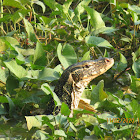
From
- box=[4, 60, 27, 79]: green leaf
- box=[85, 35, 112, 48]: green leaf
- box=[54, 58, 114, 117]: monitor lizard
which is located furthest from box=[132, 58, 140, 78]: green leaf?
box=[4, 60, 27, 79]: green leaf

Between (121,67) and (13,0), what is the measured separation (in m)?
1.50

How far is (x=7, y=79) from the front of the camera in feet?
11.2

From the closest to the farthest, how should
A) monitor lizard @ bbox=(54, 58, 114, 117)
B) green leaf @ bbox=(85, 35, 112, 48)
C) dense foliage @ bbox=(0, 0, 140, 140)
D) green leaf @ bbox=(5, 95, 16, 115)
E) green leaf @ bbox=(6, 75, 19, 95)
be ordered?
dense foliage @ bbox=(0, 0, 140, 140) → green leaf @ bbox=(5, 95, 16, 115) → monitor lizard @ bbox=(54, 58, 114, 117) → green leaf @ bbox=(6, 75, 19, 95) → green leaf @ bbox=(85, 35, 112, 48)

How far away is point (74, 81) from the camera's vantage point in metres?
3.38

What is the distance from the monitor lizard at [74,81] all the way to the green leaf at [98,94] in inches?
5.4

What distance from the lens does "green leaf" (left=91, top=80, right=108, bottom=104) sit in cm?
333

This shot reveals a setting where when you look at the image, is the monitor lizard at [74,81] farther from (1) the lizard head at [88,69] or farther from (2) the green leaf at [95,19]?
(2) the green leaf at [95,19]

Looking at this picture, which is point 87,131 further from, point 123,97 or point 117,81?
point 117,81

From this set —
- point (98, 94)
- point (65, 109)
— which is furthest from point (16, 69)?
point (65, 109)

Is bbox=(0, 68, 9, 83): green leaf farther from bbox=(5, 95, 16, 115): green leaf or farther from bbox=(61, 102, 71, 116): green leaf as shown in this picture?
bbox=(61, 102, 71, 116): green leaf

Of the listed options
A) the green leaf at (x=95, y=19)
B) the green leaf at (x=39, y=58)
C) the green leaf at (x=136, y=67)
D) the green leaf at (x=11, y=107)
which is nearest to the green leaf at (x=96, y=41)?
the green leaf at (x=95, y=19)

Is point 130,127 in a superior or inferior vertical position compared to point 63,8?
inferior

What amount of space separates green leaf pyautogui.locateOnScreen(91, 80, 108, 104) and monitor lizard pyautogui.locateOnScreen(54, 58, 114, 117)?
0.45ft

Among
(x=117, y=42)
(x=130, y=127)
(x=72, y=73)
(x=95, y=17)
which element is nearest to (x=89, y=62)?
(x=72, y=73)
